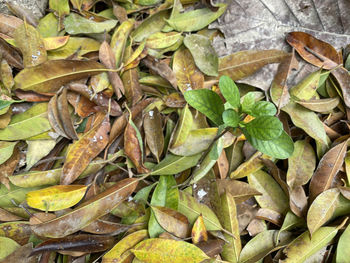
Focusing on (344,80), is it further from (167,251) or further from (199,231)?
(167,251)

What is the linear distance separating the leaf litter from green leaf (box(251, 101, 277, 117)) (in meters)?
0.03

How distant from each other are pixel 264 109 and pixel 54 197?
672mm

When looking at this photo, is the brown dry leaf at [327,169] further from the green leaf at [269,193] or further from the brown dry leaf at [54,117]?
the brown dry leaf at [54,117]

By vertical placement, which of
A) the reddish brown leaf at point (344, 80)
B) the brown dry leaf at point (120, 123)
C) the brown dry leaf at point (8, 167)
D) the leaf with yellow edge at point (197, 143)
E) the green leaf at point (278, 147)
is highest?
the reddish brown leaf at point (344, 80)

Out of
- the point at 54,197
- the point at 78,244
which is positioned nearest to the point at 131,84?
the point at 54,197

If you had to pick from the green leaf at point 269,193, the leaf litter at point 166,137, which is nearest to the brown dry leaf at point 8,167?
the leaf litter at point 166,137

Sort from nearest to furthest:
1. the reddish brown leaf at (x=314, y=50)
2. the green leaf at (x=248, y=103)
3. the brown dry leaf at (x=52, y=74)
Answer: the green leaf at (x=248, y=103), the brown dry leaf at (x=52, y=74), the reddish brown leaf at (x=314, y=50)

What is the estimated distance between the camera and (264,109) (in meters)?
0.94

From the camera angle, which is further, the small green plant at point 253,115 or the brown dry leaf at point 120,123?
the brown dry leaf at point 120,123

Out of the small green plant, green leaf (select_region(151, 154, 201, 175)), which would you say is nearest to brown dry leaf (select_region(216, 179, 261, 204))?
green leaf (select_region(151, 154, 201, 175))

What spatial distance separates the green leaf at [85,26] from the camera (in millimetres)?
1179

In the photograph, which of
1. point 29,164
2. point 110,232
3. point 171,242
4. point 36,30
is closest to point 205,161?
point 171,242

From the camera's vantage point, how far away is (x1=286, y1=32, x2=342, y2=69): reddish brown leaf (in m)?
1.19

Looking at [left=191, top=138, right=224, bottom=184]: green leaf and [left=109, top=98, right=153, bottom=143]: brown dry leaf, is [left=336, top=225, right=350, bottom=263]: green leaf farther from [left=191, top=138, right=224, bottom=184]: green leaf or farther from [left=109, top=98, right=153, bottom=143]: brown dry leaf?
[left=109, top=98, right=153, bottom=143]: brown dry leaf
